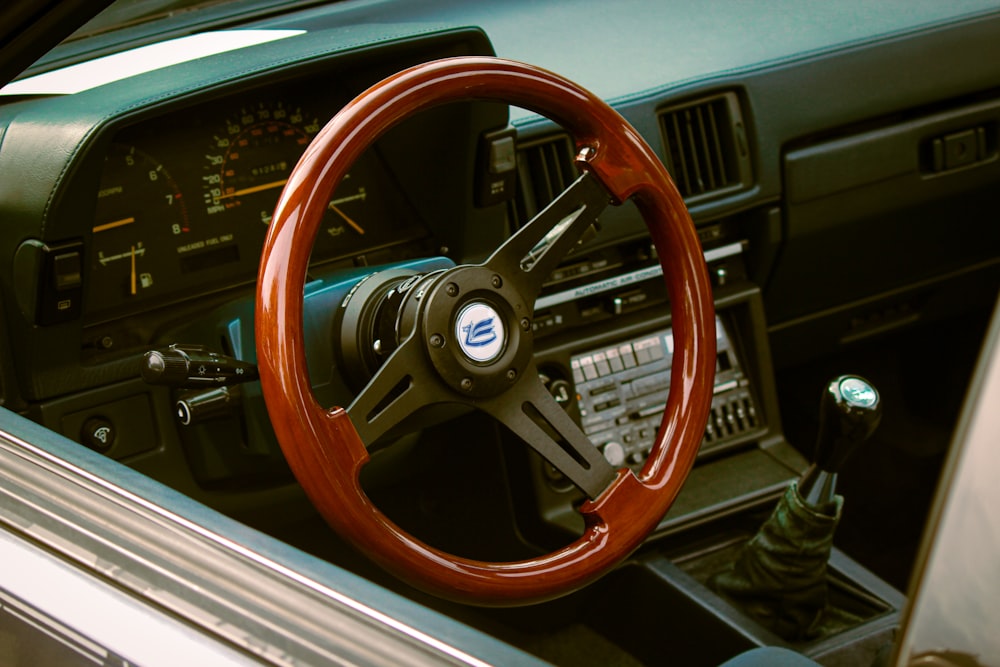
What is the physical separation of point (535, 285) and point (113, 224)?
634mm

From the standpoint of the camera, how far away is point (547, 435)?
1.25 m

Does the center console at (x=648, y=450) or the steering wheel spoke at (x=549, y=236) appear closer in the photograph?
the steering wheel spoke at (x=549, y=236)

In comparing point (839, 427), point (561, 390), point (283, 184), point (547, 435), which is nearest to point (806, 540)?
point (839, 427)

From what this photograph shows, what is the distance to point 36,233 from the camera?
138 cm

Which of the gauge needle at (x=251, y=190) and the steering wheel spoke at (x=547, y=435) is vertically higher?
the gauge needle at (x=251, y=190)

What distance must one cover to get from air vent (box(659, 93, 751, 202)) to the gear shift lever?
20.7 inches

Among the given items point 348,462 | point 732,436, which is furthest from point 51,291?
point 732,436

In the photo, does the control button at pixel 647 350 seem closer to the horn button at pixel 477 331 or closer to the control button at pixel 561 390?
the control button at pixel 561 390

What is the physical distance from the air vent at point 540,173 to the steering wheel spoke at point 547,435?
0.65m

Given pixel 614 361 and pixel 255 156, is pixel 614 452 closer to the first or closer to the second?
pixel 614 361

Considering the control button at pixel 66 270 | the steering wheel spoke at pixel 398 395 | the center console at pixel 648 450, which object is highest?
the control button at pixel 66 270

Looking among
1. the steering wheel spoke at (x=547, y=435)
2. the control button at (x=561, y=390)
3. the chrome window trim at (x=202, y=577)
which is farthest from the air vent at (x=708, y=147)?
the chrome window trim at (x=202, y=577)

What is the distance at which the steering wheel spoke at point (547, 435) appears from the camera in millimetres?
1245

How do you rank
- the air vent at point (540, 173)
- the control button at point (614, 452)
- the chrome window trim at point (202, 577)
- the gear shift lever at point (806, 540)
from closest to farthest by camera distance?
the chrome window trim at point (202, 577)
the gear shift lever at point (806, 540)
the air vent at point (540, 173)
the control button at point (614, 452)
